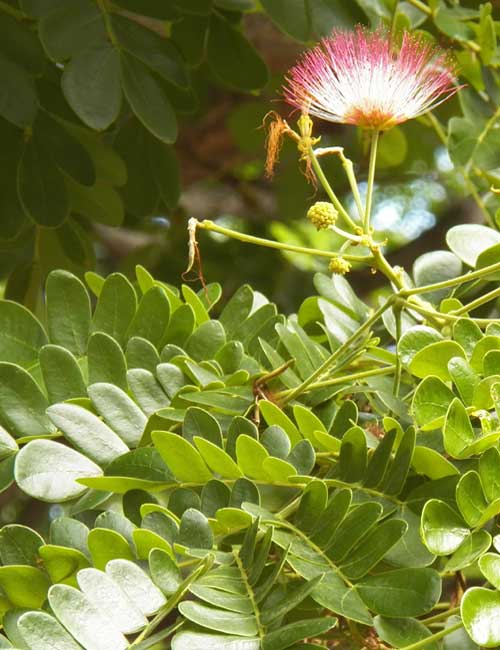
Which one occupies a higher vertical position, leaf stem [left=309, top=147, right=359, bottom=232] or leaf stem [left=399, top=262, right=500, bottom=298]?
leaf stem [left=309, top=147, right=359, bottom=232]

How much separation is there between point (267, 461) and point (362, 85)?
1.03 ft

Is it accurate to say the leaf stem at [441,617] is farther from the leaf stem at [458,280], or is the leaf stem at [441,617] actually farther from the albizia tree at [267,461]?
the leaf stem at [458,280]

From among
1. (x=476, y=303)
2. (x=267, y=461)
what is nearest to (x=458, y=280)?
(x=476, y=303)

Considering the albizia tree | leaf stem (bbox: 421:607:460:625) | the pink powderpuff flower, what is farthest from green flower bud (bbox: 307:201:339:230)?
leaf stem (bbox: 421:607:460:625)

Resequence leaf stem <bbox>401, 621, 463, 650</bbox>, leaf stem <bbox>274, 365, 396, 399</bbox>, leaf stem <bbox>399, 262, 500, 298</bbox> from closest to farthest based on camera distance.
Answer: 1. leaf stem <bbox>401, 621, 463, 650</bbox>
2. leaf stem <bbox>399, 262, 500, 298</bbox>
3. leaf stem <bbox>274, 365, 396, 399</bbox>

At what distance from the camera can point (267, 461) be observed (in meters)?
0.71

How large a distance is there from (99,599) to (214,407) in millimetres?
234

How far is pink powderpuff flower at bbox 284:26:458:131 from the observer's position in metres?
0.85

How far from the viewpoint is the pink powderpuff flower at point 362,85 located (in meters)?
0.85

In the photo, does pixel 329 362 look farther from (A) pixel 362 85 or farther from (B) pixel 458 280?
(A) pixel 362 85

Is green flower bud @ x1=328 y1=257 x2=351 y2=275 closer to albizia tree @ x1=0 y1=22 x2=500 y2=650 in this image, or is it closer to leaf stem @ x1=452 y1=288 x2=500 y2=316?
albizia tree @ x1=0 y1=22 x2=500 y2=650

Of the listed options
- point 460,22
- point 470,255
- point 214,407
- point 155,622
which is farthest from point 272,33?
point 155,622

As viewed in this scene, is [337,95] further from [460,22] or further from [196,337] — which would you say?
[460,22]

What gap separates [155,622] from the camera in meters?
0.63
